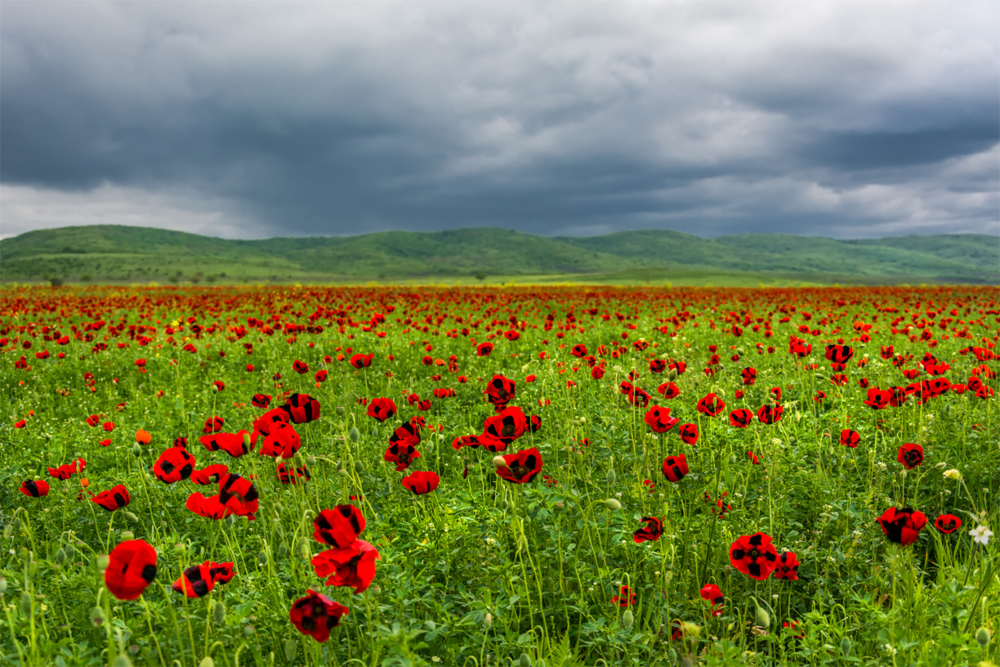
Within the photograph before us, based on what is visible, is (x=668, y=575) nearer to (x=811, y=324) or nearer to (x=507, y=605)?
(x=507, y=605)

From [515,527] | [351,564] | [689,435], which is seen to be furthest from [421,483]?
[689,435]

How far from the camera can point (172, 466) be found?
3.14 metres

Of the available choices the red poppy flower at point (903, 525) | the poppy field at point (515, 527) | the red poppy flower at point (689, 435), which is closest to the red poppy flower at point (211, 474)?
the poppy field at point (515, 527)

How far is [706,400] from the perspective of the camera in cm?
381

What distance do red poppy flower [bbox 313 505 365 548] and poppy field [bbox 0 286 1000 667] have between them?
1 centimetres

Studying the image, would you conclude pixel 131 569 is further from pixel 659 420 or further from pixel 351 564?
pixel 659 420

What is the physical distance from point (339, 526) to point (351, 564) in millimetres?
149

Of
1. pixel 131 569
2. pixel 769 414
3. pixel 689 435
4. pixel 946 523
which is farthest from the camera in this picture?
pixel 769 414

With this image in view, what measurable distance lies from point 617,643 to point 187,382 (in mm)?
8643

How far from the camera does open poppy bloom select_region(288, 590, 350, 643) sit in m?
2.03

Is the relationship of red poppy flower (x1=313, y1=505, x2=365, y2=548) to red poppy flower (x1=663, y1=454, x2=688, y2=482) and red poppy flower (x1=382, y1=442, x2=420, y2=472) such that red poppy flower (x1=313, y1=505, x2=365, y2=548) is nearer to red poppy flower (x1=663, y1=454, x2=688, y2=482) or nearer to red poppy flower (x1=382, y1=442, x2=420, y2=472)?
red poppy flower (x1=382, y1=442, x2=420, y2=472)

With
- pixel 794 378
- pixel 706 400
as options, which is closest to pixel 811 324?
pixel 794 378

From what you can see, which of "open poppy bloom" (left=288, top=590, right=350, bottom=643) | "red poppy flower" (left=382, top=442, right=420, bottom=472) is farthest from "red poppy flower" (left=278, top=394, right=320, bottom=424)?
"open poppy bloom" (left=288, top=590, right=350, bottom=643)

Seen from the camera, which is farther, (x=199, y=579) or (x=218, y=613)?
(x=199, y=579)
